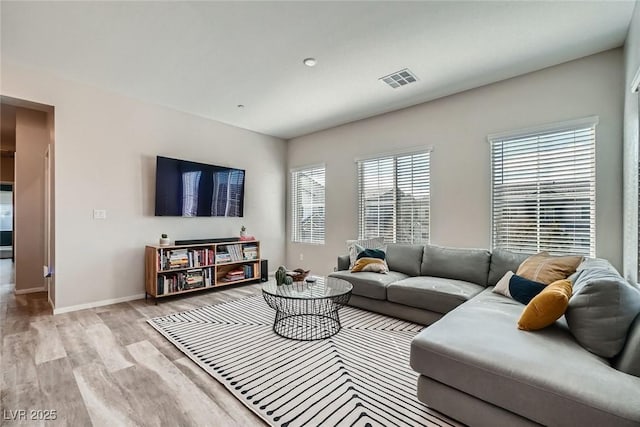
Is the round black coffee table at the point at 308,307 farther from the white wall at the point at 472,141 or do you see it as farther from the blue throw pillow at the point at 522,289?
the white wall at the point at 472,141

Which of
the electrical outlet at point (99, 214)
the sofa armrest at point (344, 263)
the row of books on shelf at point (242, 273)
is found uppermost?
the electrical outlet at point (99, 214)

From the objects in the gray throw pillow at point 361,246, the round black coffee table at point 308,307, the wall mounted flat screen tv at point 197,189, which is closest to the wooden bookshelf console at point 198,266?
the wall mounted flat screen tv at point 197,189

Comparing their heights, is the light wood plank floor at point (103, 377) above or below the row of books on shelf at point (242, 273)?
below

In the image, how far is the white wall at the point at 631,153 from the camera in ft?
7.26

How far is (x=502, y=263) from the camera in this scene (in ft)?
10.1

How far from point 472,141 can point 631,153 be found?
1.49 metres

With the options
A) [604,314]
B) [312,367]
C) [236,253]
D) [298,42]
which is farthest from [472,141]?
[236,253]

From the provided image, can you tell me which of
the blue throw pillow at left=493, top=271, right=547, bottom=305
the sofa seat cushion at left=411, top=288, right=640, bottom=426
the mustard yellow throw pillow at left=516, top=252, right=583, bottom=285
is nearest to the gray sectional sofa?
the sofa seat cushion at left=411, top=288, right=640, bottom=426

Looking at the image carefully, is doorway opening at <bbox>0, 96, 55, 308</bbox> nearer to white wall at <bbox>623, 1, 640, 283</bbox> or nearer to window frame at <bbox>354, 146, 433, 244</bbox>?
window frame at <bbox>354, 146, 433, 244</bbox>

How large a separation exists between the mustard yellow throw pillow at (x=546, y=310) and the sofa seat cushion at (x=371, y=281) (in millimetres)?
1582

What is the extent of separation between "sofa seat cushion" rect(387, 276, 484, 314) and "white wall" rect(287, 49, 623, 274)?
83cm

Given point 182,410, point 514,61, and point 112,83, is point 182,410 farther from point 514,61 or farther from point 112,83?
point 514,61

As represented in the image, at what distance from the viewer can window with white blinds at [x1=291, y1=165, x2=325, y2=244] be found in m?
5.45

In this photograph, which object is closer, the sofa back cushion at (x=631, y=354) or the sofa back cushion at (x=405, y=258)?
the sofa back cushion at (x=631, y=354)
